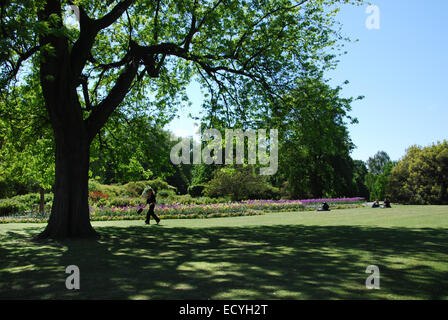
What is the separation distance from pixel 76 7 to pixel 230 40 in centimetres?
585

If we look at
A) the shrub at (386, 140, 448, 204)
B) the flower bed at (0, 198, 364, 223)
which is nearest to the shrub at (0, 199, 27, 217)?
the flower bed at (0, 198, 364, 223)

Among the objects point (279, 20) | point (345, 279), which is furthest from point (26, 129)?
point (345, 279)

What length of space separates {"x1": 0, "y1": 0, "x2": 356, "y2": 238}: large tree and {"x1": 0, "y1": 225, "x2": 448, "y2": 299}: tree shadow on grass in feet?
8.85

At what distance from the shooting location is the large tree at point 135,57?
11.2 m

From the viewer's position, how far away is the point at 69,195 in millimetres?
11250

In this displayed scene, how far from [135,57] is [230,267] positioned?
9.56m

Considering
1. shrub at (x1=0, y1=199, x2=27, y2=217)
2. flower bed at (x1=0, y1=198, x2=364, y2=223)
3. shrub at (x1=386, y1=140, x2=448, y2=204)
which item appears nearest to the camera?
flower bed at (x1=0, y1=198, x2=364, y2=223)

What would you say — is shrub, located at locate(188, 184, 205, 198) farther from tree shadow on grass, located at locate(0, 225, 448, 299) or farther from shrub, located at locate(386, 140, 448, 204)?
tree shadow on grass, located at locate(0, 225, 448, 299)

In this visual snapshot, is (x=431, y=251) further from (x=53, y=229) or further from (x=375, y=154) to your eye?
(x=375, y=154)

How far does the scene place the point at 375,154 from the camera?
412 ft

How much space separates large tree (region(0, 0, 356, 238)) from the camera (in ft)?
36.8

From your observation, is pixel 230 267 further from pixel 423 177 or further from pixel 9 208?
pixel 423 177

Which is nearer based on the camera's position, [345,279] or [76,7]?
[345,279]

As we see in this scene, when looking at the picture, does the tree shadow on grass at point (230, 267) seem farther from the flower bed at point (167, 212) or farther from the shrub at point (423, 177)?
the shrub at point (423, 177)
